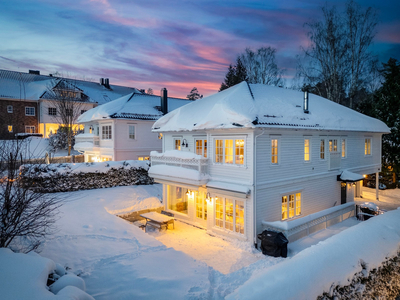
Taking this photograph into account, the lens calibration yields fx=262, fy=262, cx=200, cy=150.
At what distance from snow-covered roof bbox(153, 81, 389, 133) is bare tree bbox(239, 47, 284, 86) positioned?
1576 cm

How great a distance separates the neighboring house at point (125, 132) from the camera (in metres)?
26.1

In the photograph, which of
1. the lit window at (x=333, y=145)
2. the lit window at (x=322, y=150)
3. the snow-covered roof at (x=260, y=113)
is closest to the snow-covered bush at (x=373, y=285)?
the snow-covered roof at (x=260, y=113)

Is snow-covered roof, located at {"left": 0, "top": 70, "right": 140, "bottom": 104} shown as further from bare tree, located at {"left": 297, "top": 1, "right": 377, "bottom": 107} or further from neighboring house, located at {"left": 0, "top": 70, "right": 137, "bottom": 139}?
bare tree, located at {"left": 297, "top": 1, "right": 377, "bottom": 107}

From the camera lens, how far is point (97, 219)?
13602 millimetres

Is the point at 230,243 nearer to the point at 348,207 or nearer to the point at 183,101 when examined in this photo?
the point at 348,207

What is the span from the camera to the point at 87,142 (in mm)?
29484


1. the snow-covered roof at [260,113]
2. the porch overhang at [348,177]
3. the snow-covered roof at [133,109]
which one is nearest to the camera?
the snow-covered roof at [260,113]

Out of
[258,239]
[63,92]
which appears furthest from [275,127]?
[63,92]

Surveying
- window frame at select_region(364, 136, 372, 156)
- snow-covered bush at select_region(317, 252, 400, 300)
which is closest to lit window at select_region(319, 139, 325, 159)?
window frame at select_region(364, 136, 372, 156)

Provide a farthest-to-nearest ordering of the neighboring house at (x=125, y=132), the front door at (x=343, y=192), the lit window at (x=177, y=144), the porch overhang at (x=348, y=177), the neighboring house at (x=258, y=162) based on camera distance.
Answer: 1. the neighboring house at (x=125, y=132)
2. the front door at (x=343, y=192)
3. the lit window at (x=177, y=144)
4. the porch overhang at (x=348, y=177)
5. the neighboring house at (x=258, y=162)

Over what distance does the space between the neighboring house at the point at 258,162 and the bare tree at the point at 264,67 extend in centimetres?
1604

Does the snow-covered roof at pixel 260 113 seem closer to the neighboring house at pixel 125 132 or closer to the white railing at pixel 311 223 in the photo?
the white railing at pixel 311 223

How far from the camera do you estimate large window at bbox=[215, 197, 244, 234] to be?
14.2 metres

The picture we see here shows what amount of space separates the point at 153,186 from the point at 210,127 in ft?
35.0
